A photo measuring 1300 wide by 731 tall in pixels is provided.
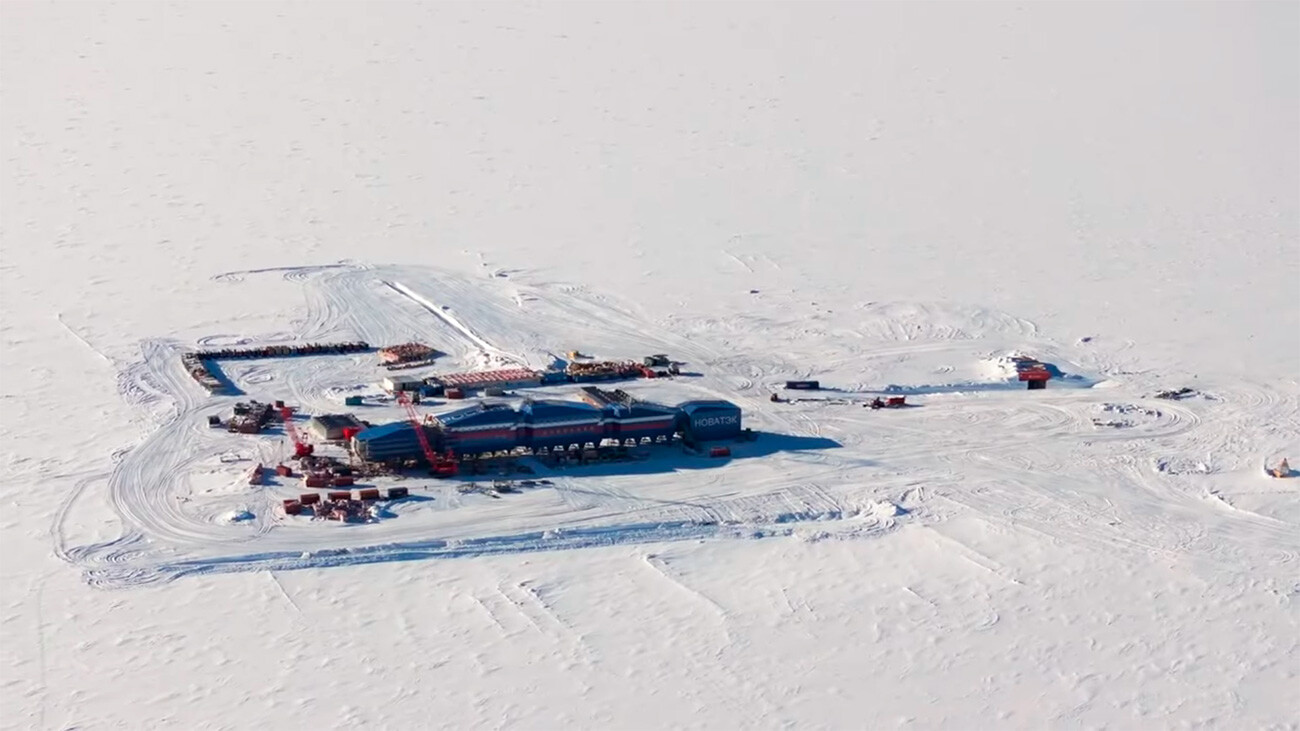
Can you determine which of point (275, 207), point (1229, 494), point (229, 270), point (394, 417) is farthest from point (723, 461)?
point (275, 207)

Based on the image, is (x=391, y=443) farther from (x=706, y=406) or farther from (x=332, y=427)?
(x=706, y=406)

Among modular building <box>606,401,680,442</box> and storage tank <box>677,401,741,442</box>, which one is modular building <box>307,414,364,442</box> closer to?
modular building <box>606,401,680,442</box>

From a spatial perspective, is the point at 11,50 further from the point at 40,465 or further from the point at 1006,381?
the point at 1006,381

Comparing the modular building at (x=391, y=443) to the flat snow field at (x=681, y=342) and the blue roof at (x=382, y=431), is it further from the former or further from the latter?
the flat snow field at (x=681, y=342)

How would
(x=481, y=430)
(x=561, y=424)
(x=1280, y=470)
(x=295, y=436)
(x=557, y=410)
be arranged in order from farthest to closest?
1. (x=295, y=436)
2. (x=557, y=410)
3. (x=561, y=424)
4. (x=481, y=430)
5. (x=1280, y=470)

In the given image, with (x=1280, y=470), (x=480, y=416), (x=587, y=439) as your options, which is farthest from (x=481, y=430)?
(x=1280, y=470)

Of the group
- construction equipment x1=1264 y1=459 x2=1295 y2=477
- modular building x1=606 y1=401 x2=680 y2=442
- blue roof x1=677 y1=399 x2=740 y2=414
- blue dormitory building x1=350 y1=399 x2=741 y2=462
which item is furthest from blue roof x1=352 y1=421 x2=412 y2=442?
construction equipment x1=1264 y1=459 x2=1295 y2=477
